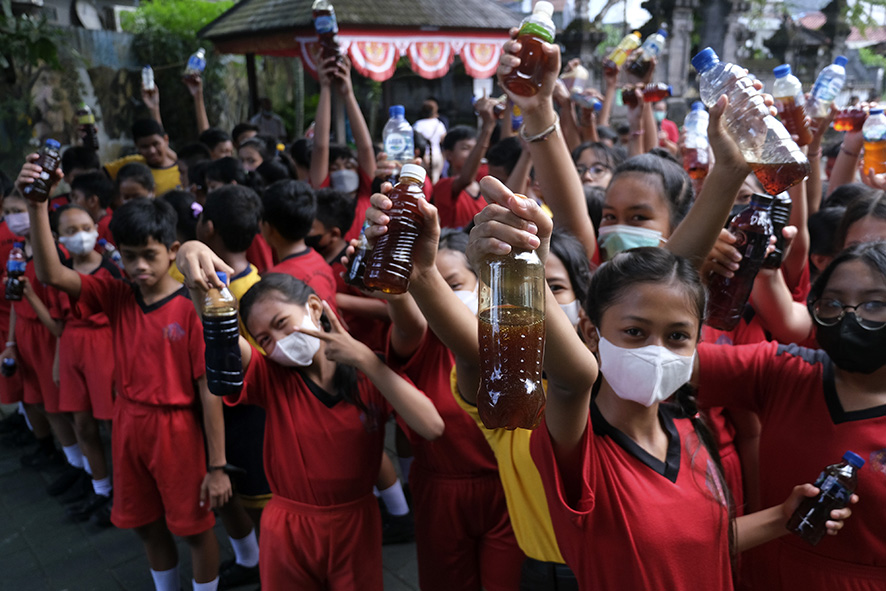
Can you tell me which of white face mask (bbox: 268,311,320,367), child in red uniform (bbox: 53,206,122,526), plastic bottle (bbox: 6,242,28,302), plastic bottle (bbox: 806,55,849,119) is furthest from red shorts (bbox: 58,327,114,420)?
plastic bottle (bbox: 806,55,849,119)

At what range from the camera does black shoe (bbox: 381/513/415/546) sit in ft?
12.0

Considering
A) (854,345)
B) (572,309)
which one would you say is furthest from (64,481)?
(854,345)

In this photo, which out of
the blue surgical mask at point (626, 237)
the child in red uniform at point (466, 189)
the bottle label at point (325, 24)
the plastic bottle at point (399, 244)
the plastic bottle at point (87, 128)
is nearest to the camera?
the plastic bottle at point (399, 244)

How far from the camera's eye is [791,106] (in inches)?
108

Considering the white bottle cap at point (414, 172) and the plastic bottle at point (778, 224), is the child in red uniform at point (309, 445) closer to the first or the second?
the white bottle cap at point (414, 172)

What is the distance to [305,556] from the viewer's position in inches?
91.1

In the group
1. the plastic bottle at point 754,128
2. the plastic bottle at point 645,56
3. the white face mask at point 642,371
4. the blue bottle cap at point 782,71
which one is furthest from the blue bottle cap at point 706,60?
the plastic bottle at point 645,56

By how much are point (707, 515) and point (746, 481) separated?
99 cm

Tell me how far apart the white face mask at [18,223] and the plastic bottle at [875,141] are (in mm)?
5295

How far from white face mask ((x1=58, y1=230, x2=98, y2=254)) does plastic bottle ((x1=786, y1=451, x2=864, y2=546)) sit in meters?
3.68

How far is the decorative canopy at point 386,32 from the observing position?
25.2 ft

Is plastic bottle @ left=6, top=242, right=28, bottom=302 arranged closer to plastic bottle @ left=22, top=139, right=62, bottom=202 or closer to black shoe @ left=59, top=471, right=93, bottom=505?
plastic bottle @ left=22, top=139, right=62, bottom=202

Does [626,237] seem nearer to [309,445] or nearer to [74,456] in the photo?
[309,445]

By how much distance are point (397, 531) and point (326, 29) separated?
10.5 ft
